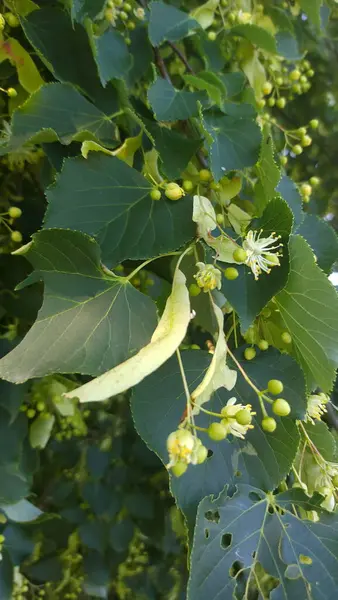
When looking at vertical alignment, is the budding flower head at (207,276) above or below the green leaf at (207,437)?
above

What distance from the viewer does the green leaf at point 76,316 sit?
18.0 inches

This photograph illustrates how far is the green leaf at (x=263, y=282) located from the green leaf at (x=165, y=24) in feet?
0.97

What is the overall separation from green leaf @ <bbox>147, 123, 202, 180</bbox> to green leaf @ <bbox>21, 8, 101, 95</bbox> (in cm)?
12

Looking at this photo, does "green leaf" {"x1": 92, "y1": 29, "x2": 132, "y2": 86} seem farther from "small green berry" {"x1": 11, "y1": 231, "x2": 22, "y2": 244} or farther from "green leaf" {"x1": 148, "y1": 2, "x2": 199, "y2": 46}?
"small green berry" {"x1": 11, "y1": 231, "x2": 22, "y2": 244}

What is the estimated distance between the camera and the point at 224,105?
0.66m

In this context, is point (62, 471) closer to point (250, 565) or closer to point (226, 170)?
point (250, 565)

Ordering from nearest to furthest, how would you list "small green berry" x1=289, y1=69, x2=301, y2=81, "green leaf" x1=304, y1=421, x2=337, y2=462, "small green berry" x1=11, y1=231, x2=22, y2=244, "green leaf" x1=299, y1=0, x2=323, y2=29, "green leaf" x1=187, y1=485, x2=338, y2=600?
"green leaf" x1=187, y1=485, x2=338, y2=600
"green leaf" x1=304, y1=421, x2=337, y2=462
"small green berry" x1=11, y1=231, x2=22, y2=244
"green leaf" x1=299, y1=0, x2=323, y2=29
"small green berry" x1=289, y1=69, x2=301, y2=81

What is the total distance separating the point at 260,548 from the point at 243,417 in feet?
0.64

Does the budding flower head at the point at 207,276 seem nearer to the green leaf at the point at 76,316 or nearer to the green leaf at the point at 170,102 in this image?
the green leaf at the point at 76,316

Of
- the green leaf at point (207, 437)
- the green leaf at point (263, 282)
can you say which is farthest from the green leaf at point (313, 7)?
the green leaf at point (207, 437)

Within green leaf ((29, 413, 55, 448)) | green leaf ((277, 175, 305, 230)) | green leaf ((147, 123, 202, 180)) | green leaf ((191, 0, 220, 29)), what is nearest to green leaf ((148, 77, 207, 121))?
green leaf ((147, 123, 202, 180))

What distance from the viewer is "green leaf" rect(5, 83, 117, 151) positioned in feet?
1.83

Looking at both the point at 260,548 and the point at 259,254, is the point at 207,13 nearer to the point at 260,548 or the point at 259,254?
the point at 259,254

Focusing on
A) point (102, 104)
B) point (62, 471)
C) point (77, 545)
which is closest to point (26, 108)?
point (102, 104)
